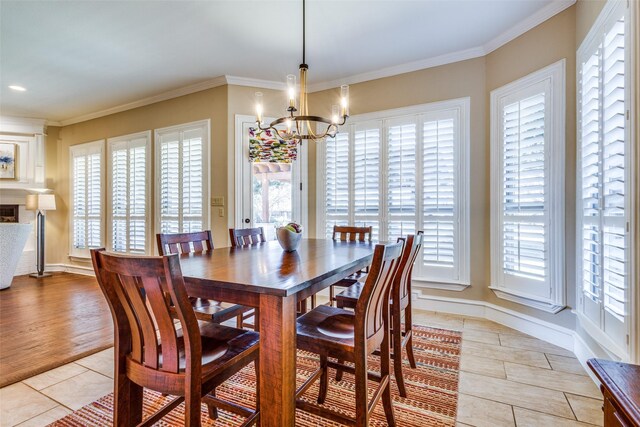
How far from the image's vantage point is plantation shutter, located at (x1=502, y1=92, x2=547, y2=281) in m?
2.63

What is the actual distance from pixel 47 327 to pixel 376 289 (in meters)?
3.31

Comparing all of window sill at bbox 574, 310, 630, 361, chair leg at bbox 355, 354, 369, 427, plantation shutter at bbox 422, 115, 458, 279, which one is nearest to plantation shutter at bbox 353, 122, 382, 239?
plantation shutter at bbox 422, 115, 458, 279

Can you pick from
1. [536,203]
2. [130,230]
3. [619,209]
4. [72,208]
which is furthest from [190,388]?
[72,208]

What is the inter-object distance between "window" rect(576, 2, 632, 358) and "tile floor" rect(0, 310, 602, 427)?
0.35m

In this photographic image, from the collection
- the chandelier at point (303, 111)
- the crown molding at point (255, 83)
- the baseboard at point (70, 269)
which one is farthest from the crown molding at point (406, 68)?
the baseboard at point (70, 269)

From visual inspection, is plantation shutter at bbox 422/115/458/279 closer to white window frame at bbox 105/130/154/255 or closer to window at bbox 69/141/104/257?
white window frame at bbox 105/130/154/255

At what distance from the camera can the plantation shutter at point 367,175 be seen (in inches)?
144

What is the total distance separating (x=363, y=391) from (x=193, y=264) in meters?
1.02

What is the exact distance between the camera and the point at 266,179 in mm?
3971

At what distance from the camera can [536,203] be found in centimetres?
267

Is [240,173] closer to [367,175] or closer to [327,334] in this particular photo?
[367,175]

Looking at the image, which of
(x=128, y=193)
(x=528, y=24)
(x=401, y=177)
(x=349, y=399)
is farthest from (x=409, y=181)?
(x=128, y=193)

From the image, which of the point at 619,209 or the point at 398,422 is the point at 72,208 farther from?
the point at 619,209

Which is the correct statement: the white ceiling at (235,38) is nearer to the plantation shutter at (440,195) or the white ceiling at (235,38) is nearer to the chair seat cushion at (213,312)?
the plantation shutter at (440,195)
